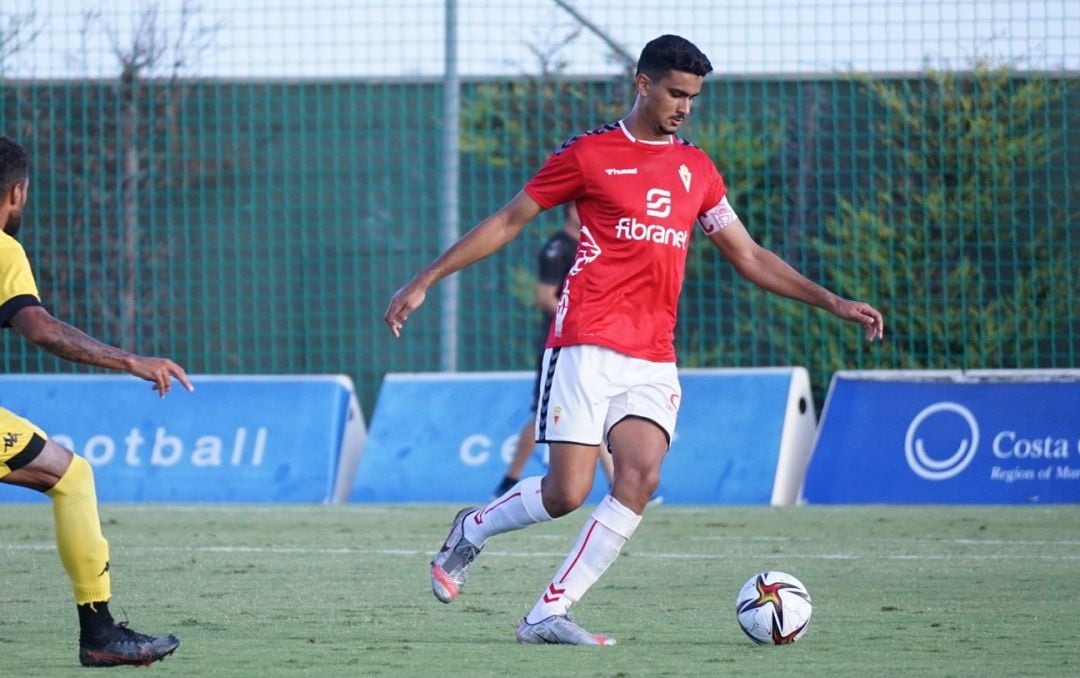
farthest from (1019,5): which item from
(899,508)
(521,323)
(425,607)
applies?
(425,607)

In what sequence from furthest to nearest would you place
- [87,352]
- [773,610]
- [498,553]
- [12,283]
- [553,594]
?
[498,553] < [553,594] < [773,610] < [12,283] < [87,352]

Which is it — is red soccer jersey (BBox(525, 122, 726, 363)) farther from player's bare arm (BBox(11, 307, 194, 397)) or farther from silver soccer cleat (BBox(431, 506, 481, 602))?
player's bare arm (BBox(11, 307, 194, 397))

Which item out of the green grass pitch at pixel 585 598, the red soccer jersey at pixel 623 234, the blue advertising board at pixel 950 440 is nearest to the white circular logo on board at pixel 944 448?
the blue advertising board at pixel 950 440

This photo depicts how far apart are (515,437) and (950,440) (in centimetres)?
298

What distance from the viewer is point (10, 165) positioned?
19.4 feet

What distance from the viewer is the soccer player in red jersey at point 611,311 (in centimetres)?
639

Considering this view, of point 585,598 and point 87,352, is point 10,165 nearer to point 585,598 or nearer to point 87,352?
point 87,352

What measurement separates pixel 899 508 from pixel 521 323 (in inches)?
214

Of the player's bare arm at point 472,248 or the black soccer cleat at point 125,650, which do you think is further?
the player's bare arm at point 472,248

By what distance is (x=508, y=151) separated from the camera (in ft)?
53.9

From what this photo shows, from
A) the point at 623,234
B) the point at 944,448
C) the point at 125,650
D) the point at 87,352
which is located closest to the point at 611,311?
the point at 623,234

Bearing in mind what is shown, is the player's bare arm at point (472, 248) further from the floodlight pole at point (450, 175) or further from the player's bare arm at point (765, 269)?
the floodlight pole at point (450, 175)

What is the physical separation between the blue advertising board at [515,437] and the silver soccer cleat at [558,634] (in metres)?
6.73

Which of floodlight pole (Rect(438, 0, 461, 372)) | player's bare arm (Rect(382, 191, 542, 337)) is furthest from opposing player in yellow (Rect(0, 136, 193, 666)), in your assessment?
floodlight pole (Rect(438, 0, 461, 372))
